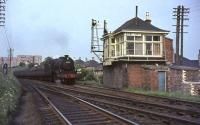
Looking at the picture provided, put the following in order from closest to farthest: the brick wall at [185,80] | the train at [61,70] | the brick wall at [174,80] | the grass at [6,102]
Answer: the grass at [6,102] → the brick wall at [185,80] → the brick wall at [174,80] → the train at [61,70]

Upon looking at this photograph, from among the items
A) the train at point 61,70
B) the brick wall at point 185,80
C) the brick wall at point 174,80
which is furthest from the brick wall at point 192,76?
the train at point 61,70

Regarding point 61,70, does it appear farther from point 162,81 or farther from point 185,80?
point 185,80

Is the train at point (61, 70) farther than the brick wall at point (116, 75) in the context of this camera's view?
Yes

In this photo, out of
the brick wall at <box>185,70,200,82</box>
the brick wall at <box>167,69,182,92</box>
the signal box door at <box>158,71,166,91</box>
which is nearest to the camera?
the brick wall at <box>185,70,200,82</box>

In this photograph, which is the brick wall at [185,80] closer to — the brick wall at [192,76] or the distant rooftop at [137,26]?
the brick wall at [192,76]

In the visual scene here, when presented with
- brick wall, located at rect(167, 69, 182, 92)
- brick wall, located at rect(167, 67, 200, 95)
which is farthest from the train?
brick wall, located at rect(167, 67, 200, 95)

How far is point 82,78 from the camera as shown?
205 feet

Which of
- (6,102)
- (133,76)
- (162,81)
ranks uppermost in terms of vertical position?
(133,76)

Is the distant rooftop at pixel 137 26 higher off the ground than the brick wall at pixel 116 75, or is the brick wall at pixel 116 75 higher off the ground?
the distant rooftop at pixel 137 26

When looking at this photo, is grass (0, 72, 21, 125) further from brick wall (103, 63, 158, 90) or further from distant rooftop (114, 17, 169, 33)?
distant rooftop (114, 17, 169, 33)

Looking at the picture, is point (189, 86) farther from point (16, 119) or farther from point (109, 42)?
point (16, 119)

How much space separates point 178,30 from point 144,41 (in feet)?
48.3

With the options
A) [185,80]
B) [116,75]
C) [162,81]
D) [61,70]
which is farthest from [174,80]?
[61,70]

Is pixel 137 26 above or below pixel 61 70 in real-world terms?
above
